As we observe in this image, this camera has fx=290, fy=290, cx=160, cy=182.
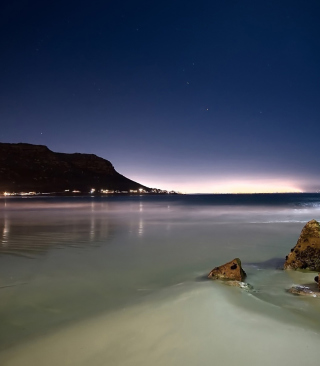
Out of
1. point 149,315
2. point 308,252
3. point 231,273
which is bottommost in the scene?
point 149,315

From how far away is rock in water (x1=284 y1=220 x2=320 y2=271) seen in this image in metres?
6.89

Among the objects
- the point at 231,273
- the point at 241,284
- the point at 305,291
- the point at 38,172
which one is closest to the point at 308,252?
the point at 305,291

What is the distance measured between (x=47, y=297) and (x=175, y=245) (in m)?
6.85

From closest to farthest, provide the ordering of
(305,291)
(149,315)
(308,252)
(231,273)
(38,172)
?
(149,315)
(305,291)
(231,273)
(308,252)
(38,172)

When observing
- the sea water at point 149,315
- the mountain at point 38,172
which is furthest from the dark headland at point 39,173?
the sea water at point 149,315

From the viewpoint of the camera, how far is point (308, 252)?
7059 mm

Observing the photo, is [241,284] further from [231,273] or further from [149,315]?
[149,315]

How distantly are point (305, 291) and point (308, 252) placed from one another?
2.19 meters

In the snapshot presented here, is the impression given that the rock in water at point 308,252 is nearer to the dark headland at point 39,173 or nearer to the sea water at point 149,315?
the sea water at point 149,315

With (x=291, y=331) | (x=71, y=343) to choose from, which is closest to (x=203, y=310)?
(x=291, y=331)

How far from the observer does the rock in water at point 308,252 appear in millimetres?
6891

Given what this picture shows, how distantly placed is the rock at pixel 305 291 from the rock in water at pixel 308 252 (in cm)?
151

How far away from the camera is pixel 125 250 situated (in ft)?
34.4

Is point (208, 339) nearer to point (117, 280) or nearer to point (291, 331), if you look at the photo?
point (291, 331)
